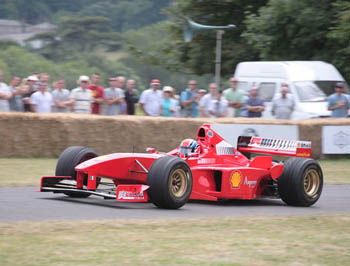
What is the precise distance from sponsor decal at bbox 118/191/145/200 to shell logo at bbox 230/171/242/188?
1441 mm

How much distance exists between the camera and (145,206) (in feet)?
28.7

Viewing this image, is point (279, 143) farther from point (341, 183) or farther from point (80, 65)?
point (80, 65)

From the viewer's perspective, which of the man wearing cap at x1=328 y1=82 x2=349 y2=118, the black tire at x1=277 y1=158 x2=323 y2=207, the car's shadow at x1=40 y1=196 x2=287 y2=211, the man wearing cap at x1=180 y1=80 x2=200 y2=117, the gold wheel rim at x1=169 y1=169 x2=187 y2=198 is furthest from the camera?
the man wearing cap at x1=328 y1=82 x2=349 y2=118

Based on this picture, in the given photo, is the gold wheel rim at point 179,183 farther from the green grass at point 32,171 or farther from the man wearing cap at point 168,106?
the man wearing cap at point 168,106

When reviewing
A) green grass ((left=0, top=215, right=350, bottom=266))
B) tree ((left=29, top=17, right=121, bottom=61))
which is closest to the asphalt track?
green grass ((left=0, top=215, right=350, bottom=266))

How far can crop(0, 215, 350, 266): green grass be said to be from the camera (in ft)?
18.4

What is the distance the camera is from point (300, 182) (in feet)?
30.6

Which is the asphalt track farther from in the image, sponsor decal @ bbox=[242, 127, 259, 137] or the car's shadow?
sponsor decal @ bbox=[242, 127, 259, 137]

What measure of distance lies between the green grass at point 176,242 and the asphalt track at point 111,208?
0.48m

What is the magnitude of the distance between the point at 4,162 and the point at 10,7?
5002 cm

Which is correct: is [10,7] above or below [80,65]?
above

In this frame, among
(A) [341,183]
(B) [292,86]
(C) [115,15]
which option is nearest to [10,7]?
(C) [115,15]

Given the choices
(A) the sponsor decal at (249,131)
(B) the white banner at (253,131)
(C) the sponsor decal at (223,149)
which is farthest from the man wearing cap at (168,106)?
(C) the sponsor decal at (223,149)

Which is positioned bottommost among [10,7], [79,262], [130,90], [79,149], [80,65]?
[79,262]
